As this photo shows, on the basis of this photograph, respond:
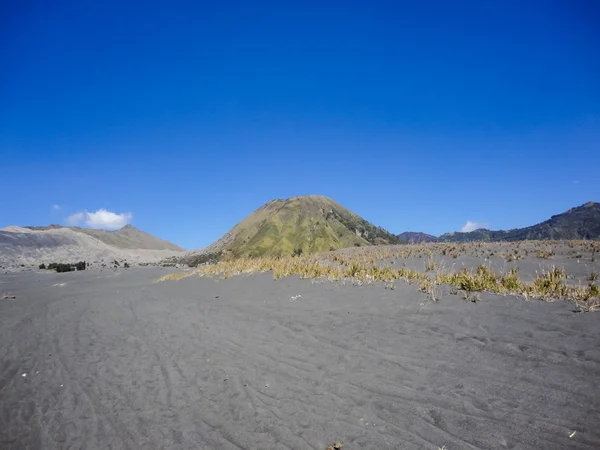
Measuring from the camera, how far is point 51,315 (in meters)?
11.6

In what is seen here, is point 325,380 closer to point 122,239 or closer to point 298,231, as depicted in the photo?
point 298,231

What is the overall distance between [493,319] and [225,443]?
528 centimetres

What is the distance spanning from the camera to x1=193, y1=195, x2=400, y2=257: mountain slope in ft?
292

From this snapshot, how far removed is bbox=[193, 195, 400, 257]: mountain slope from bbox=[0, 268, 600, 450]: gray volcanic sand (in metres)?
71.4

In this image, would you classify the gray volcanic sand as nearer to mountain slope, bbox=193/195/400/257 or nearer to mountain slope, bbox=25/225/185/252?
mountain slope, bbox=193/195/400/257

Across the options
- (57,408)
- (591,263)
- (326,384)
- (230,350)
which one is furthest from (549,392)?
(591,263)

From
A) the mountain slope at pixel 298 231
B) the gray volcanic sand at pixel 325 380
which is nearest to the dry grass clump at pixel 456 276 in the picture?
the gray volcanic sand at pixel 325 380

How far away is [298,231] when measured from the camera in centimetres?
9681

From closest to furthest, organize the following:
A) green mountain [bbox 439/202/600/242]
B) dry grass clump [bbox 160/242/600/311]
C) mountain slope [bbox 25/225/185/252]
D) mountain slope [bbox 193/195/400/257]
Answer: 1. dry grass clump [bbox 160/242/600/311]
2. mountain slope [bbox 193/195/400/257]
3. green mountain [bbox 439/202/600/242]
4. mountain slope [bbox 25/225/185/252]

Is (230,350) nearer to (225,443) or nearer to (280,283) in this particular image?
(225,443)

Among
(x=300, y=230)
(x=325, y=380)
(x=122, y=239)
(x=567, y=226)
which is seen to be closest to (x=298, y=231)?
(x=300, y=230)

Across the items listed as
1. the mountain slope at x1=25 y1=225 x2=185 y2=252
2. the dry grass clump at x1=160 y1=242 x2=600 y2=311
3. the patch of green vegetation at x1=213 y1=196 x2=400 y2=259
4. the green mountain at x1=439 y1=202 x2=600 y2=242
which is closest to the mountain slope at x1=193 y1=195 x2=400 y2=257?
the patch of green vegetation at x1=213 y1=196 x2=400 y2=259

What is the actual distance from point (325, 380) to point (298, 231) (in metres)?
91.3

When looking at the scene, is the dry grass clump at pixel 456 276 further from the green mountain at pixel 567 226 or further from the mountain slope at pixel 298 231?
the green mountain at pixel 567 226
